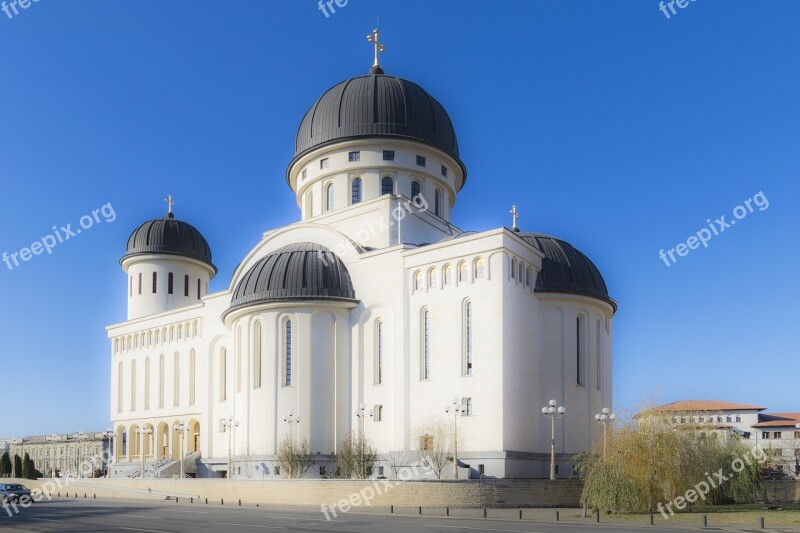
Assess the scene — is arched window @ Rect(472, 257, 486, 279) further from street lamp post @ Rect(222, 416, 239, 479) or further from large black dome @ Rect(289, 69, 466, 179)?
street lamp post @ Rect(222, 416, 239, 479)

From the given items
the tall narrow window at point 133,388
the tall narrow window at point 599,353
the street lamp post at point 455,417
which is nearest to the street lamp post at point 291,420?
the street lamp post at point 455,417

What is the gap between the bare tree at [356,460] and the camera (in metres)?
42.3

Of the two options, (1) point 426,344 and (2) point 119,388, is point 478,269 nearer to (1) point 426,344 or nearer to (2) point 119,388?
(1) point 426,344

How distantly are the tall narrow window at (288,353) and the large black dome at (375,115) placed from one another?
41.6ft

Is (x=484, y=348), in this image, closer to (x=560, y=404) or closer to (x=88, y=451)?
(x=560, y=404)

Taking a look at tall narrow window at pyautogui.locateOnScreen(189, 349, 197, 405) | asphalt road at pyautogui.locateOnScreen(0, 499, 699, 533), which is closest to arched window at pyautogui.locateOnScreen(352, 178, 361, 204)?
tall narrow window at pyautogui.locateOnScreen(189, 349, 197, 405)

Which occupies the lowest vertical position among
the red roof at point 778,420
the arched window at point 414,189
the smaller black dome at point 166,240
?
the red roof at point 778,420

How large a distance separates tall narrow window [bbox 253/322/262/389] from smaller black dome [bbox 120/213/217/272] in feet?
64.5

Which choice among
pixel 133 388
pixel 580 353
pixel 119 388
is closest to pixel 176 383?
pixel 133 388

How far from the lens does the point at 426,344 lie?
146 feet

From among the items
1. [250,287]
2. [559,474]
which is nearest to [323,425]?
[250,287]

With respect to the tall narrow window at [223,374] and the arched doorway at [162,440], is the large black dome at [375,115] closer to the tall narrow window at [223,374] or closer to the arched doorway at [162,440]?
the tall narrow window at [223,374]

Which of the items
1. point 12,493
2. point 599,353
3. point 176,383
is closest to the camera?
point 12,493

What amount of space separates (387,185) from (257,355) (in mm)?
13559
